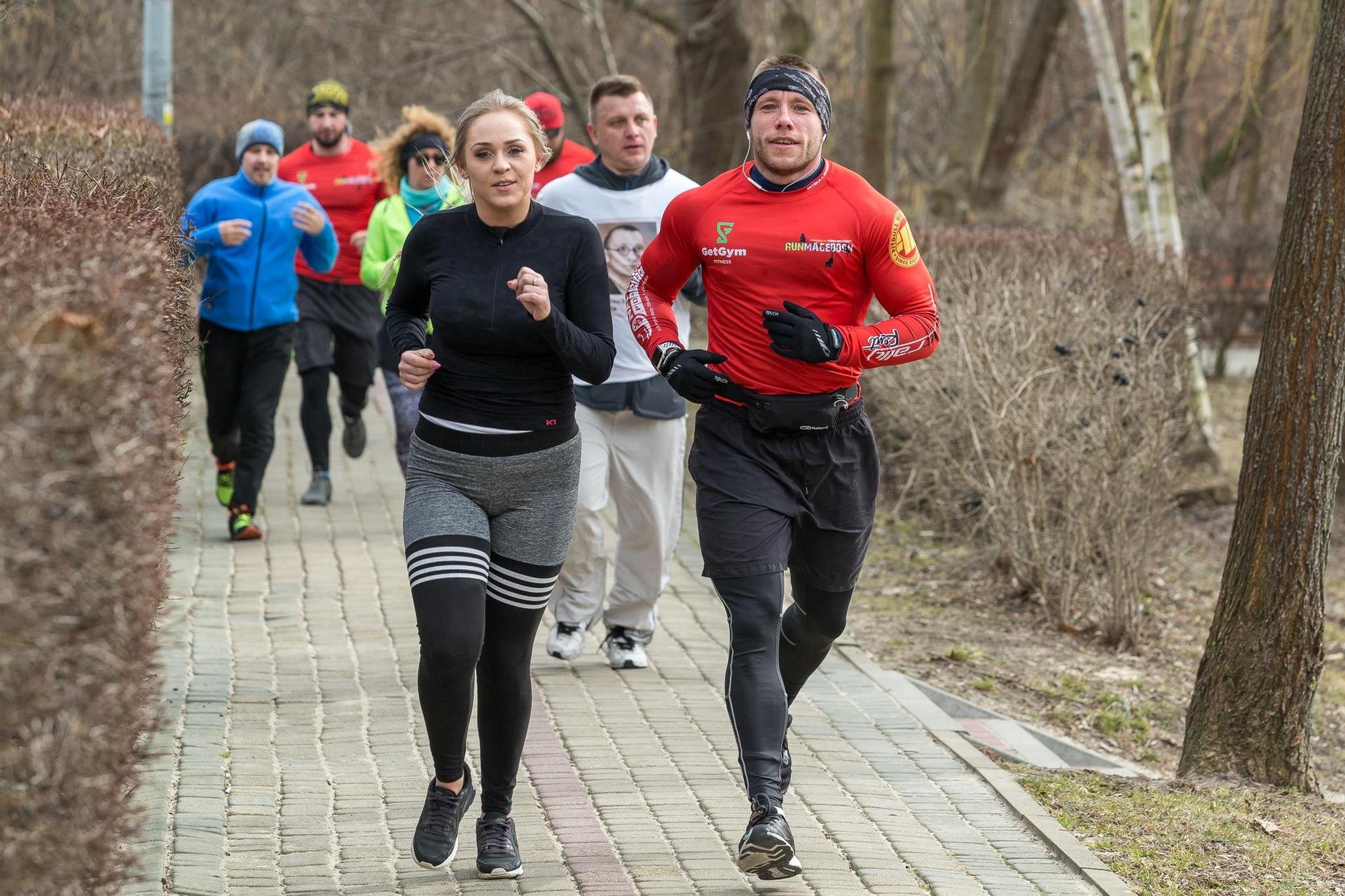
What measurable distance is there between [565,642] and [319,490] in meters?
3.58

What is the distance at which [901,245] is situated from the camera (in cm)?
479

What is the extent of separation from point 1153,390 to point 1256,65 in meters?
3.04

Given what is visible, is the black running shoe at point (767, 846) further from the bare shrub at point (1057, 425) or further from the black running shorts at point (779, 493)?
the bare shrub at point (1057, 425)

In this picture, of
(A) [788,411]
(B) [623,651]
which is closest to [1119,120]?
(B) [623,651]

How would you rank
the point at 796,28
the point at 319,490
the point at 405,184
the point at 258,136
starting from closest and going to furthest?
the point at 405,184, the point at 258,136, the point at 319,490, the point at 796,28

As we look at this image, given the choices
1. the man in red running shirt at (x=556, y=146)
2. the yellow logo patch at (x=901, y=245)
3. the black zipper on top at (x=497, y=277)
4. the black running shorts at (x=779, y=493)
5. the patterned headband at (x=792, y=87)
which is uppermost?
the patterned headband at (x=792, y=87)

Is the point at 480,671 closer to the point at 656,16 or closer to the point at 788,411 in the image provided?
the point at 788,411

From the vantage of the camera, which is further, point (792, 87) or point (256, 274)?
point (256, 274)

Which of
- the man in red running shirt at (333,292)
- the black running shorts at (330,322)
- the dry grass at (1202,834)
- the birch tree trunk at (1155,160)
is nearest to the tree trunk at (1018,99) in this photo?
the birch tree trunk at (1155,160)

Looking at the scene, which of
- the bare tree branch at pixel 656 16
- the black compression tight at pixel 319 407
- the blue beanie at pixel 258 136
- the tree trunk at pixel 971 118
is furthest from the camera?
the bare tree branch at pixel 656 16

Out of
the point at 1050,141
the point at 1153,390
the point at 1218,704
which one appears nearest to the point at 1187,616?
the point at 1153,390

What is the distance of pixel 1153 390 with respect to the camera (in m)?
8.91

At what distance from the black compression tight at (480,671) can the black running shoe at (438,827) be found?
0.05 meters

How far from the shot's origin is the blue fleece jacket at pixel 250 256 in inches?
334
